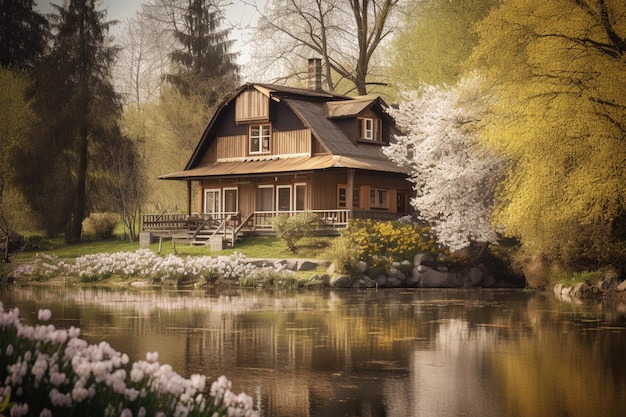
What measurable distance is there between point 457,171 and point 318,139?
11140 millimetres

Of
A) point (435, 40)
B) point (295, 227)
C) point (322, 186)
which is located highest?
point (435, 40)

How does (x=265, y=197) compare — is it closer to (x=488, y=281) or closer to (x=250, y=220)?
(x=250, y=220)

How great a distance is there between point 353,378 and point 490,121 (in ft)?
71.3

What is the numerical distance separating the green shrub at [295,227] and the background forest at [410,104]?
221 inches

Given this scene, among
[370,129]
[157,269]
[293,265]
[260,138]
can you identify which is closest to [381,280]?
[293,265]

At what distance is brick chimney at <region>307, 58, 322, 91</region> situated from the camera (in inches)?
2298

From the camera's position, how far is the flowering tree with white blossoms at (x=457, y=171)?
1575 inches

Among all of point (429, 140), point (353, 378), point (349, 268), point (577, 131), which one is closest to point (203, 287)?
point (349, 268)

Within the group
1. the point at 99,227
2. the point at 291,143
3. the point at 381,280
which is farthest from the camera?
the point at 99,227

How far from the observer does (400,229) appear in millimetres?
42281

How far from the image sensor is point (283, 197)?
53656 millimetres

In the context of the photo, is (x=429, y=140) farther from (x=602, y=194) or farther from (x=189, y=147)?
(x=189, y=147)

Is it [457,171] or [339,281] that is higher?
[457,171]

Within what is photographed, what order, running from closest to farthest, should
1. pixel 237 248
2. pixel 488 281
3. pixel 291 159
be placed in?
pixel 488 281, pixel 237 248, pixel 291 159
